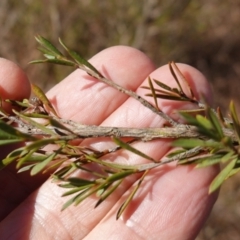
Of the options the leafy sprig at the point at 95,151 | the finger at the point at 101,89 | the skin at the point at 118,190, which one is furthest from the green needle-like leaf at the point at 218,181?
the finger at the point at 101,89

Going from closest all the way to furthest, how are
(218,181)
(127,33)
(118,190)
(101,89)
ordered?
(218,181) → (118,190) → (101,89) → (127,33)

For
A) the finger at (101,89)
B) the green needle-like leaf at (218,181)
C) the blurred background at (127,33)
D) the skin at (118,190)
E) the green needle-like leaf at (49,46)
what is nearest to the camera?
the green needle-like leaf at (218,181)

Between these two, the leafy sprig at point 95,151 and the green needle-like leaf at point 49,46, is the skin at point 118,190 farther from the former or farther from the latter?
the green needle-like leaf at point 49,46

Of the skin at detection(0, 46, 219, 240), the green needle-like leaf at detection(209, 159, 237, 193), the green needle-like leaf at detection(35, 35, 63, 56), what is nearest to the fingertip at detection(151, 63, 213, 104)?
the skin at detection(0, 46, 219, 240)

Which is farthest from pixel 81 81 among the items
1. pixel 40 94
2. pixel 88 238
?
pixel 88 238

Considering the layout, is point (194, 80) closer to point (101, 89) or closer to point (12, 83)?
point (101, 89)

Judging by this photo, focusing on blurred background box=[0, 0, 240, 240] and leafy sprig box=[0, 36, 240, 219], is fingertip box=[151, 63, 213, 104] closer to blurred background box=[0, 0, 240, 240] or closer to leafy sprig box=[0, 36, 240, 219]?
leafy sprig box=[0, 36, 240, 219]

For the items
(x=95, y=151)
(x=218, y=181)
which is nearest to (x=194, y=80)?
(x=95, y=151)
